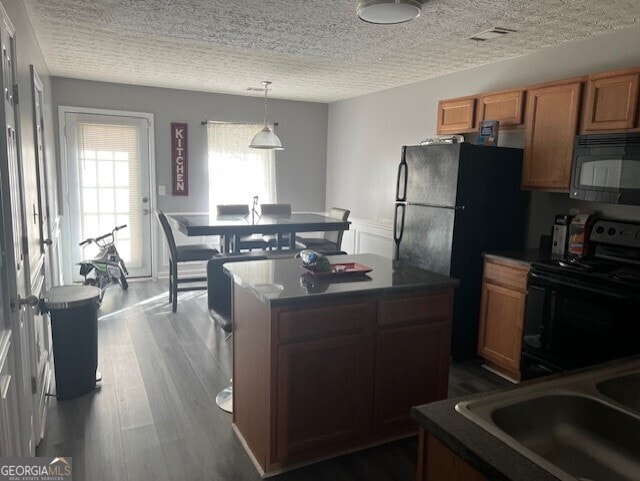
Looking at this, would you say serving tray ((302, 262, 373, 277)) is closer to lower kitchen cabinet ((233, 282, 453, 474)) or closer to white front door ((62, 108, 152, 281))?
lower kitchen cabinet ((233, 282, 453, 474))

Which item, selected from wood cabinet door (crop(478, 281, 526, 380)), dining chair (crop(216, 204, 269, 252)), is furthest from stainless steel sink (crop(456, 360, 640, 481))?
dining chair (crop(216, 204, 269, 252))

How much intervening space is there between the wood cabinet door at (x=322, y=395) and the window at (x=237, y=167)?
14.5 feet

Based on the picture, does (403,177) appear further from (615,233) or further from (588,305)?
(588,305)

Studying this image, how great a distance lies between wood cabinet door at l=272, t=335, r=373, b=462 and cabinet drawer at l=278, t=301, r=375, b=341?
0.13ft

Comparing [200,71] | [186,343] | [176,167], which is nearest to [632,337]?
[186,343]

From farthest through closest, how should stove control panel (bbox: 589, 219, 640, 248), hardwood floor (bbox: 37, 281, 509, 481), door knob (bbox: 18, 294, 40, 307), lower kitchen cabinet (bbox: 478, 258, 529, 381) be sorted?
lower kitchen cabinet (bbox: 478, 258, 529, 381), stove control panel (bbox: 589, 219, 640, 248), hardwood floor (bbox: 37, 281, 509, 481), door knob (bbox: 18, 294, 40, 307)

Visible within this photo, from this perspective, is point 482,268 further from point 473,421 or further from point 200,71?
point 200,71

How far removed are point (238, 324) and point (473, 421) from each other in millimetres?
1663

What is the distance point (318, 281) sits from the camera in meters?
2.38

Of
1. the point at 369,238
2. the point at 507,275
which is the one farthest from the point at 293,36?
the point at 369,238

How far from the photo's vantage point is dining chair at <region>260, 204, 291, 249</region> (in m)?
5.77

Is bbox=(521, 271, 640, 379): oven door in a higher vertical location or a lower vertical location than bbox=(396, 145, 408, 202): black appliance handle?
lower

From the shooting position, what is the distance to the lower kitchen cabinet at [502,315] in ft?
10.8

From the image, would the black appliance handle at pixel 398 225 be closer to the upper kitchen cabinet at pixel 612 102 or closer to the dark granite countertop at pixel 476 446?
the upper kitchen cabinet at pixel 612 102
